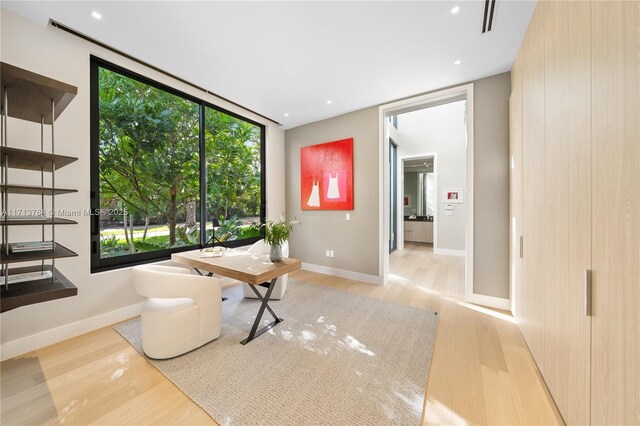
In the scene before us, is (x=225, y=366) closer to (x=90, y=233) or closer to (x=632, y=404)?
(x=90, y=233)

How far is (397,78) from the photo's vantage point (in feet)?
9.53

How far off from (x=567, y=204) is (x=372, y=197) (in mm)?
2605

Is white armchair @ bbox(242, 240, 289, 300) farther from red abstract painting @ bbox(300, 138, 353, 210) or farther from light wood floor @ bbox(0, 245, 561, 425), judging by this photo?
red abstract painting @ bbox(300, 138, 353, 210)

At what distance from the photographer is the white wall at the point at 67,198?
6.40 ft

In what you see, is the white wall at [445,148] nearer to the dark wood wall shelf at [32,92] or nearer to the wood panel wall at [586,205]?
the wood panel wall at [586,205]

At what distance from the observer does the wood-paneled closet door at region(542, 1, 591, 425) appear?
3.67ft

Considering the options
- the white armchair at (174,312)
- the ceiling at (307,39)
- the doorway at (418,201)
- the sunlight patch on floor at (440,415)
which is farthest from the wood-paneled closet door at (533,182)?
the doorway at (418,201)

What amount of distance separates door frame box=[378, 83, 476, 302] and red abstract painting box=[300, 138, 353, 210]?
56 cm

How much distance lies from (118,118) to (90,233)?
4.46 feet

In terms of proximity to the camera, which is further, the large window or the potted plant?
the large window

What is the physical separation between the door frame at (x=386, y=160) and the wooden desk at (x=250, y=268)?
1.88 m

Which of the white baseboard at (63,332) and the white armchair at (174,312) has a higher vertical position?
the white armchair at (174,312)

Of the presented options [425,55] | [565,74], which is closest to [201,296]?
[565,74]

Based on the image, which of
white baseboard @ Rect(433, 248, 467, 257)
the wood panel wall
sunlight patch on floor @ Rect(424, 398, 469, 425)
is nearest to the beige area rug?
sunlight patch on floor @ Rect(424, 398, 469, 425)
